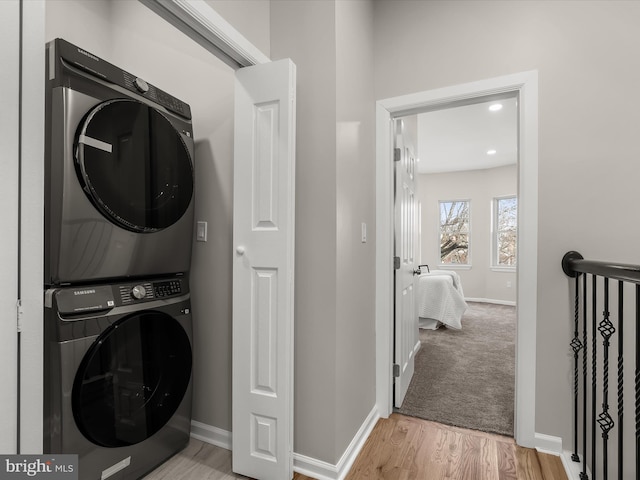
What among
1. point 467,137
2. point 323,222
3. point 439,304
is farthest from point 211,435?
point 467,137

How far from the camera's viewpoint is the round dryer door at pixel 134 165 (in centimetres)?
138

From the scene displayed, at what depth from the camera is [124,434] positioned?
1.51m

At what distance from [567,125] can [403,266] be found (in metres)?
1.28

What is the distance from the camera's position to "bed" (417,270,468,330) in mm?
4555

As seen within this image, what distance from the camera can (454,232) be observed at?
7594mm

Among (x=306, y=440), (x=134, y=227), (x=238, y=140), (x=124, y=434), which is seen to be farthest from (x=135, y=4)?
(x=306, y=440)

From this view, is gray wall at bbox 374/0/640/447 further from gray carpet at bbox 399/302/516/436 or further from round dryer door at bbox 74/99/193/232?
round dryer door at bbox 74/99/193/232

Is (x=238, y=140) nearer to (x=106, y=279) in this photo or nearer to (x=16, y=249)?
(x=106, y=279)

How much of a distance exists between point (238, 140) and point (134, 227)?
2.11ft

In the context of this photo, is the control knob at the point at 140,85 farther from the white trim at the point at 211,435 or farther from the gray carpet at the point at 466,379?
the gray carpet at the point at 466,379

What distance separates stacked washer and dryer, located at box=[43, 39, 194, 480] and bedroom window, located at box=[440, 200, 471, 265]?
22.2 ft

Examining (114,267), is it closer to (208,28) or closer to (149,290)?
(149,290)

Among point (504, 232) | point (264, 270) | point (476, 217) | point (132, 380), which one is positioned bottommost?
point (132, 380)

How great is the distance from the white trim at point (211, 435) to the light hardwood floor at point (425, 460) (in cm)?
3
